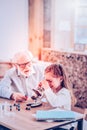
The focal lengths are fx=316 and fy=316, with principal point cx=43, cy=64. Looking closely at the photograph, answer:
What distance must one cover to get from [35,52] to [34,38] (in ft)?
0.70

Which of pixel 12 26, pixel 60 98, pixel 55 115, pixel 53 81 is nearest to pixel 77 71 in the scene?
pixel 12 26

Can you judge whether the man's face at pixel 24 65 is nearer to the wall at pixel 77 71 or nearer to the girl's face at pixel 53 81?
the girl's face at pixel 53 81

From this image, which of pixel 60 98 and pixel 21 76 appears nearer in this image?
pixel 60 98

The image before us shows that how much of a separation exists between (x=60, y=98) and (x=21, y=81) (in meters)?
0.81

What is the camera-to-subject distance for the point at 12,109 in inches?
105

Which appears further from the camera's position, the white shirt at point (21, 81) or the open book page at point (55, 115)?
the white shirt at point (21, 81)

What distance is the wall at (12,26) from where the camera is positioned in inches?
173

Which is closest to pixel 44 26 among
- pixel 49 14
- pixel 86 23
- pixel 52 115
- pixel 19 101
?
pixel 49 14

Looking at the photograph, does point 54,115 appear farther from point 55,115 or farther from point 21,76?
point 21,76

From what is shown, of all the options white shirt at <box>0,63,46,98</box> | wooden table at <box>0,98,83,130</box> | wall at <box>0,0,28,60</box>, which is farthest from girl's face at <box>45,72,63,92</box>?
wall at <box>0,0,28,60</box>

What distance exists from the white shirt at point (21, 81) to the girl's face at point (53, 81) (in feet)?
1.79

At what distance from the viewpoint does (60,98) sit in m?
2.73

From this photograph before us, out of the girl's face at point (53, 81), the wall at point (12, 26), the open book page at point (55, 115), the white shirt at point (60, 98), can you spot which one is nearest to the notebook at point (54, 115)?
the open book page at point (55, 115)

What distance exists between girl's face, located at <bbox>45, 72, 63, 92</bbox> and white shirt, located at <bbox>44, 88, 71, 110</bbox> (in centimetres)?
7
